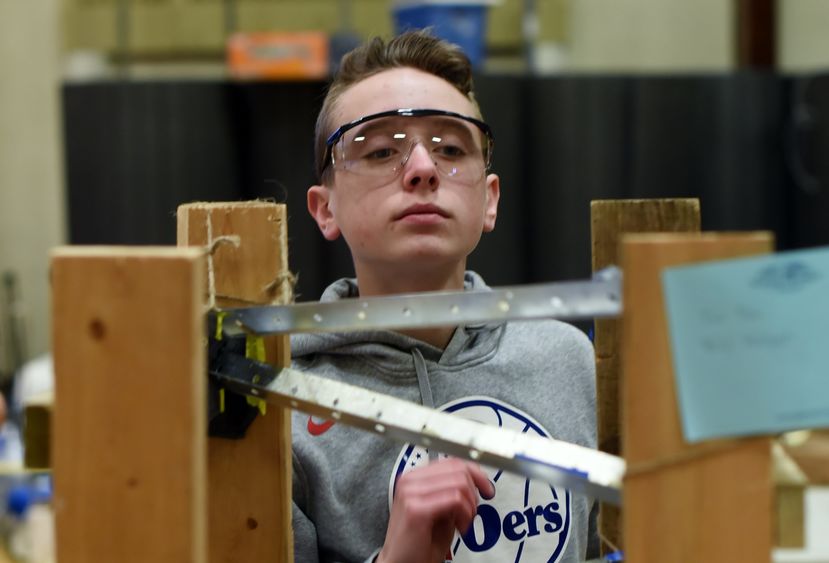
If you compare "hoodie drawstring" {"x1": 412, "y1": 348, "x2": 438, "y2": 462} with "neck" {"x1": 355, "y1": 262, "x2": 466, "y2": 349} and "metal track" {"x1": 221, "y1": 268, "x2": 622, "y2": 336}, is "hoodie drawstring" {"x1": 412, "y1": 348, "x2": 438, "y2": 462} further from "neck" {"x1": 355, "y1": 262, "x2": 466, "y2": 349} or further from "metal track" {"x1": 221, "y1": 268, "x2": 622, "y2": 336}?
"metal track" {"x1": 221, "y1": 268, "x2": 622, "y2": 336}

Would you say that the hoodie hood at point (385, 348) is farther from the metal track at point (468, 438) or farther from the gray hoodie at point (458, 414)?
the metal track at point (468, 438)

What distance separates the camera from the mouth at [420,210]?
1.07 m

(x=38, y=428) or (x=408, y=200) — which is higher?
(x=408, y=200)

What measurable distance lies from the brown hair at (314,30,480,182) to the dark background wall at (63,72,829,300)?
1.63 meters

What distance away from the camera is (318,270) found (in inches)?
122

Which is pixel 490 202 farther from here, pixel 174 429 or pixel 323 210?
pixel 174 429

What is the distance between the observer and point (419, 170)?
3.48ft

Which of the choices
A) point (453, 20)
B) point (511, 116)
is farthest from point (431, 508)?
point (453, 20)

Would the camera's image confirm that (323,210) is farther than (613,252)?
Yes

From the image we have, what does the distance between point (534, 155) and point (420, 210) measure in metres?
2.33

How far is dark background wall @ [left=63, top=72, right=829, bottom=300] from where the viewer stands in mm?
3141

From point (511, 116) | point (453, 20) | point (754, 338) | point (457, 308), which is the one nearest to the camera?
point (754, 338)

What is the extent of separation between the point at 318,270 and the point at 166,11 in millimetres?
1782

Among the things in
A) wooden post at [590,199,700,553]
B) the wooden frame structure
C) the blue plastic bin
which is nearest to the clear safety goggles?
wooden post at [590,199,700,553]
